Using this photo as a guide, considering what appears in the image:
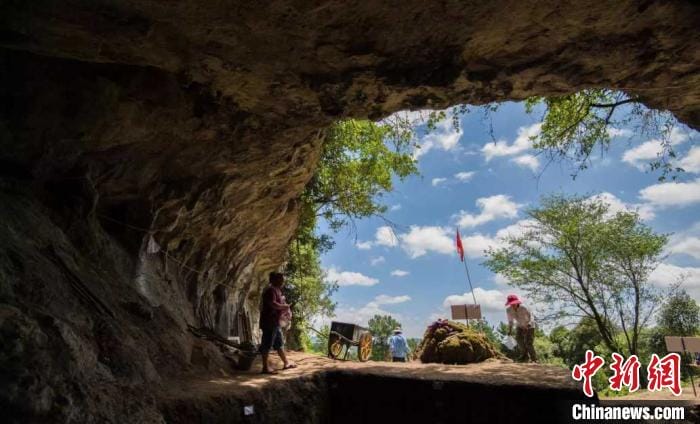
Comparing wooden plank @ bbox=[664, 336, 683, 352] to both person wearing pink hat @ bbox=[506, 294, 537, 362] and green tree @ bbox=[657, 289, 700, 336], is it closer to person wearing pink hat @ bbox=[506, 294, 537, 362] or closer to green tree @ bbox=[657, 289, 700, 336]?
person wearing pink hat @ bbox=[506, 294, 537, 362]

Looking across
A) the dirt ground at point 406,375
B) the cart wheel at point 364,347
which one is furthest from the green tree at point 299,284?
the dirt ground at point 406,375

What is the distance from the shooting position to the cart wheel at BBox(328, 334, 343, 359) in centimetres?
1055

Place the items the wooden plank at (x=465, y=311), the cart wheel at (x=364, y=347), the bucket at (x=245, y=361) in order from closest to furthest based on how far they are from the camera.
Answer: the bucket at (x=245, y=361) < the wooden plank at (x=465, y=311) < the cart wheel at (x=364, y=347)

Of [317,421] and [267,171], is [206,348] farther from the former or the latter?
[267,171]

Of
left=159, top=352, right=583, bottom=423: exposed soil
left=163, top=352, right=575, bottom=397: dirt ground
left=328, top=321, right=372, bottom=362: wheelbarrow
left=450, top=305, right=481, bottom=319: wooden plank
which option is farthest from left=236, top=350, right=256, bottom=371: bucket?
left=450, top=305, right=481, bottom=319: wooden plank

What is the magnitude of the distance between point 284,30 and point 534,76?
3.22m

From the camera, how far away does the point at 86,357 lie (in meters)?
3.68

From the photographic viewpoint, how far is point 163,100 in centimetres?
580

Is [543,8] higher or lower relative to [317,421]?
higher

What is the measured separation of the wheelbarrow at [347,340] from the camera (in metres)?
10.7

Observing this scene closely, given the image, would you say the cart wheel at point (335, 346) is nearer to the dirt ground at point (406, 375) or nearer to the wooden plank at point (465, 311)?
the dirt ground at point (406, 375)

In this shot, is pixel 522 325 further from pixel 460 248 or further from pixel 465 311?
pixel 460 248

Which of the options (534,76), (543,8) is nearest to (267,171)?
(534,76)

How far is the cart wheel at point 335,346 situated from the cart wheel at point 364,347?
56cm
